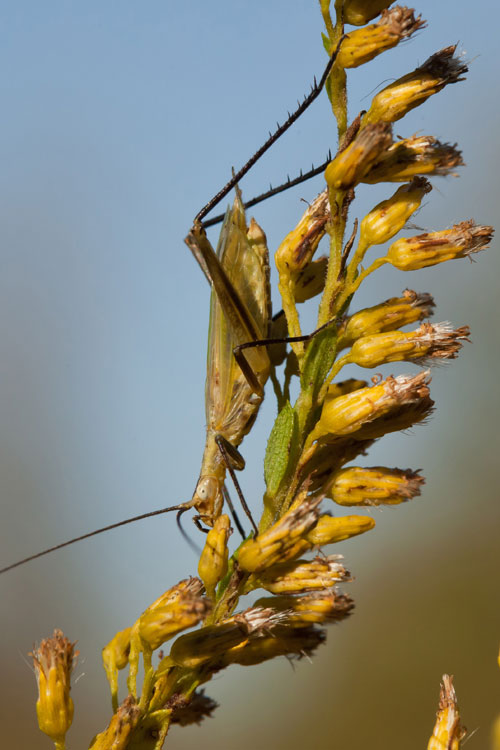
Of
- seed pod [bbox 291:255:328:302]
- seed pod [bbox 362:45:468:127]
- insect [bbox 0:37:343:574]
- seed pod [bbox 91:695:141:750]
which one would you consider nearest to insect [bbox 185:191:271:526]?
insect [bbox 0:37:343:574]

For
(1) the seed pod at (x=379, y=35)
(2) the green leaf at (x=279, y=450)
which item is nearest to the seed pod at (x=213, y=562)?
(2) the green leaf at (x=279, y=450)

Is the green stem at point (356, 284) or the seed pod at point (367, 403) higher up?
the green stem at point (356, 284)

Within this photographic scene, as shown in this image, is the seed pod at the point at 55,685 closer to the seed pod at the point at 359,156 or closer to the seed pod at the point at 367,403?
the seed pod at the point at 367,403

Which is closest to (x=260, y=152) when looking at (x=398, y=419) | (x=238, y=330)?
(x=238, y=330)

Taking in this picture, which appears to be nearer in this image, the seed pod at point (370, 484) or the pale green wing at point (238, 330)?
the seed pod at point (370, 484)

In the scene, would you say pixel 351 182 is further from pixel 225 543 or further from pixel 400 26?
pixel 225 543

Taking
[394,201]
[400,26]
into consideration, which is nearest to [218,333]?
[394,201]

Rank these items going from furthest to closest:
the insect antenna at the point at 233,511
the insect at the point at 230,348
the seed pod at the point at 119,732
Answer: the insect at the point at 230,348, the insect antenna at the point at 233,511, the seed pod at the point at 119,732
